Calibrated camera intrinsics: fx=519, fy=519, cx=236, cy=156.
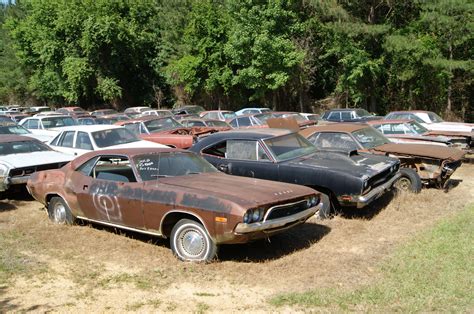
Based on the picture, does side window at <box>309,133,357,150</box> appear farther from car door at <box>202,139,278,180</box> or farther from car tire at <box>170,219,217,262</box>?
car tire at <box>170,219,217,262</box>

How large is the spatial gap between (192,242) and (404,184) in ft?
19.2

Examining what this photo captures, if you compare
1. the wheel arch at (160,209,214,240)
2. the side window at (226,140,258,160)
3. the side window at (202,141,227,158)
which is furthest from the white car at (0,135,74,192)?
the wheel arch at (160,209,214,240)

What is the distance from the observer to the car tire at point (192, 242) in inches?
267

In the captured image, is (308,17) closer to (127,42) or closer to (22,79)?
(127,42)

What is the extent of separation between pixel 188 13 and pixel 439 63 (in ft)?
76.4

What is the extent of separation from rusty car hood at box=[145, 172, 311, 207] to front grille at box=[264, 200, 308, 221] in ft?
0.32

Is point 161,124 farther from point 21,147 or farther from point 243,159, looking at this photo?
point 243,159

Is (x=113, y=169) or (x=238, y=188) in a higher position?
(x=113, y=169)

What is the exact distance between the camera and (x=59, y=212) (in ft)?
29.5

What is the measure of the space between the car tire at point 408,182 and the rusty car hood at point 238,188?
4.22 metres

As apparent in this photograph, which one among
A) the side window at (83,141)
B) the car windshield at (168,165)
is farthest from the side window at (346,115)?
the car windshield at (168,165)

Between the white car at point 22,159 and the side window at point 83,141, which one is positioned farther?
the side window at point 83,141

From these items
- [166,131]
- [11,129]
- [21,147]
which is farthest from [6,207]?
[166,131]

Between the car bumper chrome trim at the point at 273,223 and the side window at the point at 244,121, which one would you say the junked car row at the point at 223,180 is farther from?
the side window at the point at 244,121
